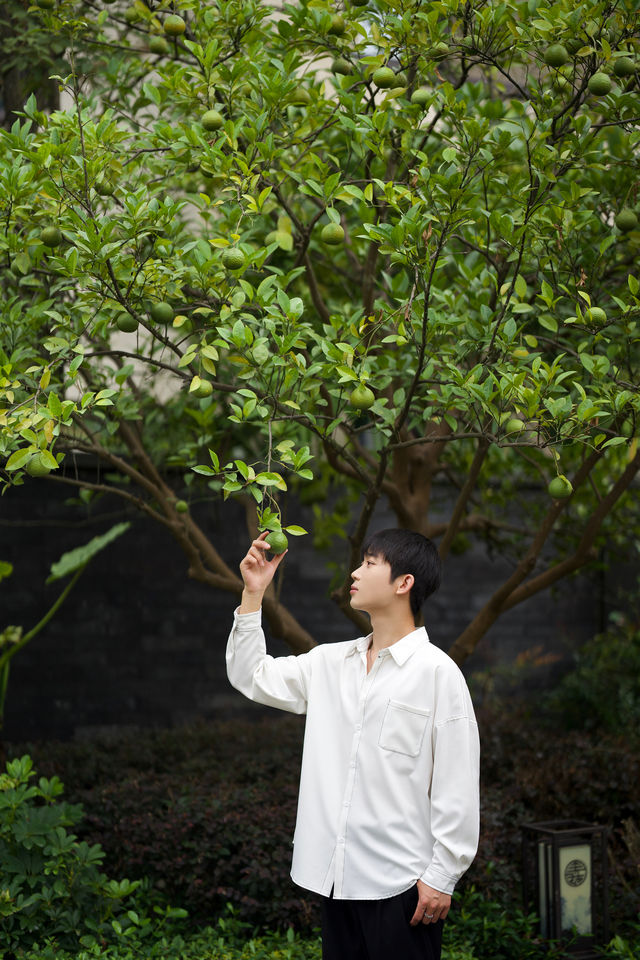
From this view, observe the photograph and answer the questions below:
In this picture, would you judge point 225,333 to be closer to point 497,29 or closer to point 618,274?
point 497,29

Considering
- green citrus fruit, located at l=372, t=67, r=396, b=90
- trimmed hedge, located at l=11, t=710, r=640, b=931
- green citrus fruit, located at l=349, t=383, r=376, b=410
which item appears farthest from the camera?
trimmed hedge, located at l=11, t=710, r=640, b=931

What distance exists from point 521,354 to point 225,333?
3.04ft

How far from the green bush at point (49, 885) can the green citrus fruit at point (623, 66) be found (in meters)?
3.15

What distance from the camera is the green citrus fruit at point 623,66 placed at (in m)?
2.89

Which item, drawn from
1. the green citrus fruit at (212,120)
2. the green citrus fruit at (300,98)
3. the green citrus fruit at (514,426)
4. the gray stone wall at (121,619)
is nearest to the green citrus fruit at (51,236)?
the green citrus fruit at (212,120)

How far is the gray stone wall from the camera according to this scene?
6.16 m

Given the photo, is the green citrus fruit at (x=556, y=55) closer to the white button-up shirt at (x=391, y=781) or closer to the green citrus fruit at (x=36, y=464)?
the white button-up shirt at (x=391, y=781)

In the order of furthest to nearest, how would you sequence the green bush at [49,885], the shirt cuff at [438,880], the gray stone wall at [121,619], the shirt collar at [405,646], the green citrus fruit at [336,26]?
the gray stone wall at [121,619], the green bush at [49,885], the green citrus fruit at [336,26], the shirt collar at [405,646], the shirt cuff at [438,880]

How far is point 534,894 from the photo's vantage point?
13.5 feet

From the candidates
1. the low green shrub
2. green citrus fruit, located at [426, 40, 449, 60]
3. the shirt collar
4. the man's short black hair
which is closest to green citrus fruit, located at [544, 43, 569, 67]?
green citrus fruit, located at [426, 40, 449, 60]

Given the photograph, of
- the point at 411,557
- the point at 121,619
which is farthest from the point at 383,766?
the point at 121,619

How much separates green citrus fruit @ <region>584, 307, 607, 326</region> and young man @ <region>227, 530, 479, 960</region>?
0.87 m

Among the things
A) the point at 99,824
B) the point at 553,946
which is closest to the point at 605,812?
the point at 553,946

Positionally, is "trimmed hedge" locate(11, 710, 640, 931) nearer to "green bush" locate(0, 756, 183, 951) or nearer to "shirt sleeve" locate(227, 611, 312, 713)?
"green bush" locate(0, 756, 183, 951)
